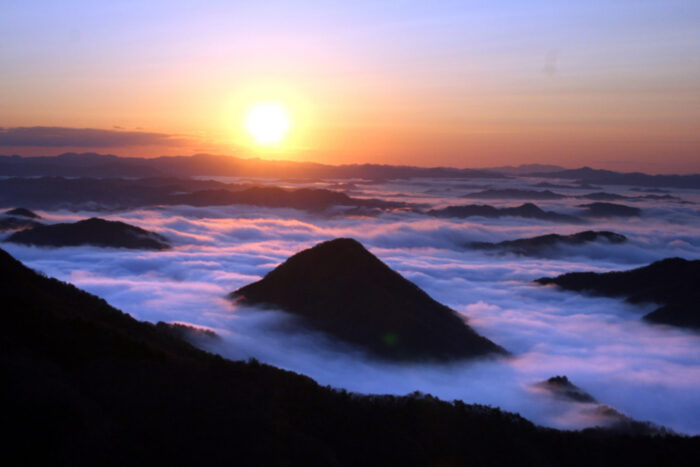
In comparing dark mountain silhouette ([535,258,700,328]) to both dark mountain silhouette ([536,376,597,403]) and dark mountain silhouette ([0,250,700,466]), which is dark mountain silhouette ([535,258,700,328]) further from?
dark mountain silhouette ([0,250,700,466])

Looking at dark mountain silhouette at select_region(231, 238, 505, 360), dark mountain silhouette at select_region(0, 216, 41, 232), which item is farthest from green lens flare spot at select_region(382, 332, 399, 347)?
dark mountain silhouette at select_region(0, 216, 41, 232)

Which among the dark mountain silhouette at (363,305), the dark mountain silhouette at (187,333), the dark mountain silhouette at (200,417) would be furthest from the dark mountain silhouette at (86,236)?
the dark mountain silhouette at (200,417)

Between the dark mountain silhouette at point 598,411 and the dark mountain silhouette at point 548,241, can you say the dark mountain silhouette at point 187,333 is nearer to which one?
the dark mountain silhouette at point 598,411

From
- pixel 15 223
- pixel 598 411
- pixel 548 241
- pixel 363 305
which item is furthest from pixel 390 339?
pixel 548 241

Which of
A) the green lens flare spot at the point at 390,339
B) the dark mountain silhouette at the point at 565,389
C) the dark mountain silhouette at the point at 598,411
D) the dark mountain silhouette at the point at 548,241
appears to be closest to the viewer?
the dark mountain silhouette at the point at 598,411

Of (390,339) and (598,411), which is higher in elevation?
(390,339)

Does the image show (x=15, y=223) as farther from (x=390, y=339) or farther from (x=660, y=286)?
(x=660, y=286)
